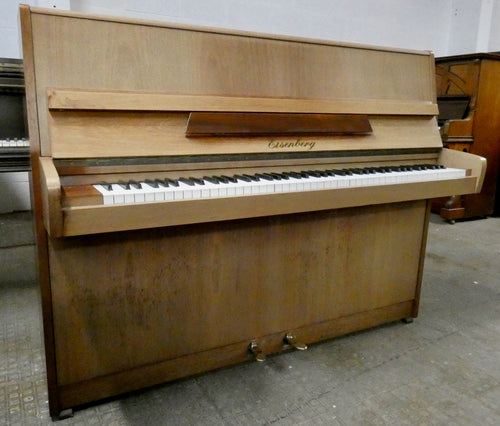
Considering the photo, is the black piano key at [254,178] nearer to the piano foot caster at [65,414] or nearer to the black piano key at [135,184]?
the black piano key at [135,184]

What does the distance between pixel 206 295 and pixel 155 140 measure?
582 mm

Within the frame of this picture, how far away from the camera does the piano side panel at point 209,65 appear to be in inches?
49.7

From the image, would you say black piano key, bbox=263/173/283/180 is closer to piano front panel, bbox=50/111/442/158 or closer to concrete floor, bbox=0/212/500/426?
piano front panel, bbox=50/111/442/158

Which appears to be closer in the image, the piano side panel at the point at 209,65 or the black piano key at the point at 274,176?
the piano side panel at the point at 209,65

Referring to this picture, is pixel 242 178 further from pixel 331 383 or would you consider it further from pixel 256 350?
pixel 331 383

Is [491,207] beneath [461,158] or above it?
beneath

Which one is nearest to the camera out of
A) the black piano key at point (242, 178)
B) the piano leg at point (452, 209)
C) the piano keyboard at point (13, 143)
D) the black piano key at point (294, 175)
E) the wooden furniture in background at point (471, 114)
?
the black piano key at point (242, 178)

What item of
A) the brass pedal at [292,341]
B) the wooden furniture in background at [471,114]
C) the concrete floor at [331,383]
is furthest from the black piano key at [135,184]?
the wooden furniture in background at [471,114]

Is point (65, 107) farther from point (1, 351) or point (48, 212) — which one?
point (1, 351)

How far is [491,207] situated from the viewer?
4.37 meters

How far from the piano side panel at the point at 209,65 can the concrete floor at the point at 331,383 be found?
90cm

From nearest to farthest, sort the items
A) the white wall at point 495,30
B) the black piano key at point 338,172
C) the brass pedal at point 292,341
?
1. the black piano key at point 338,172
2. the brass pedal at point 292,341
3. the white wall at point 495,30

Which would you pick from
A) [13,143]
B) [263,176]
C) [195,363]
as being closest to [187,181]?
[263,176]

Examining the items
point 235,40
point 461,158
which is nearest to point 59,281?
point 235,40
